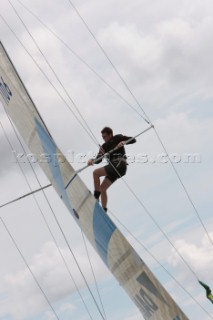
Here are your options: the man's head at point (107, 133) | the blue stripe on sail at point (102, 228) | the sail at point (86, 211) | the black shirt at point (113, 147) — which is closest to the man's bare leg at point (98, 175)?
the black shirt at point (113, 147)

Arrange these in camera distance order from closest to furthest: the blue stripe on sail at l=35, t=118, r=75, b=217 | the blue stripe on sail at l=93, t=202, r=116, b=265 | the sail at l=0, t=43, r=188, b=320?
the sail at l=0, t=43, r=188, b=320, the blue stripe on sail at l=93, t=202, r=116, b=265, the blue stripe on sail at l=35, t=118, r=75, b=217

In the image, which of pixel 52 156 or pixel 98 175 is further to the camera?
pixel 98 175

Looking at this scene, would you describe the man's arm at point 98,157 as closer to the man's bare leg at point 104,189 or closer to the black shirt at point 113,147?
the black shirt at point 113,147

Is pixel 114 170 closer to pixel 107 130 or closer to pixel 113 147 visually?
pixel 113 147

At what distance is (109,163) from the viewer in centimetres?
1412

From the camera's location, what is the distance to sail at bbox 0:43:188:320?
506 inches

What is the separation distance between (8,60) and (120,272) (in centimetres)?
347

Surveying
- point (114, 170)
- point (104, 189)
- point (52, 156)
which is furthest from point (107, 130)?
point (52, 156)

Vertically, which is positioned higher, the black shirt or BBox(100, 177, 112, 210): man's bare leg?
the black shirt

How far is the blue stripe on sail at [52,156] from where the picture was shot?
13594 millimetres

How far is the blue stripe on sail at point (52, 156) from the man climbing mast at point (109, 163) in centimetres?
54

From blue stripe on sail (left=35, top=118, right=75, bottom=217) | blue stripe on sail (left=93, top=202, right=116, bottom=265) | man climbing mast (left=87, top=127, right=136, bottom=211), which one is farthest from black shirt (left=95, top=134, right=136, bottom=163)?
blue stripe on sail (left=93, top=202, right=116, bottom=265)

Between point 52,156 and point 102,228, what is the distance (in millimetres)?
A: 1306

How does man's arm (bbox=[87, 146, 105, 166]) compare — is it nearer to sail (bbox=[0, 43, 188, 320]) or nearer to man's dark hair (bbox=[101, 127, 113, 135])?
man's dark hair (bbox=[101, 127, 113, 135])
